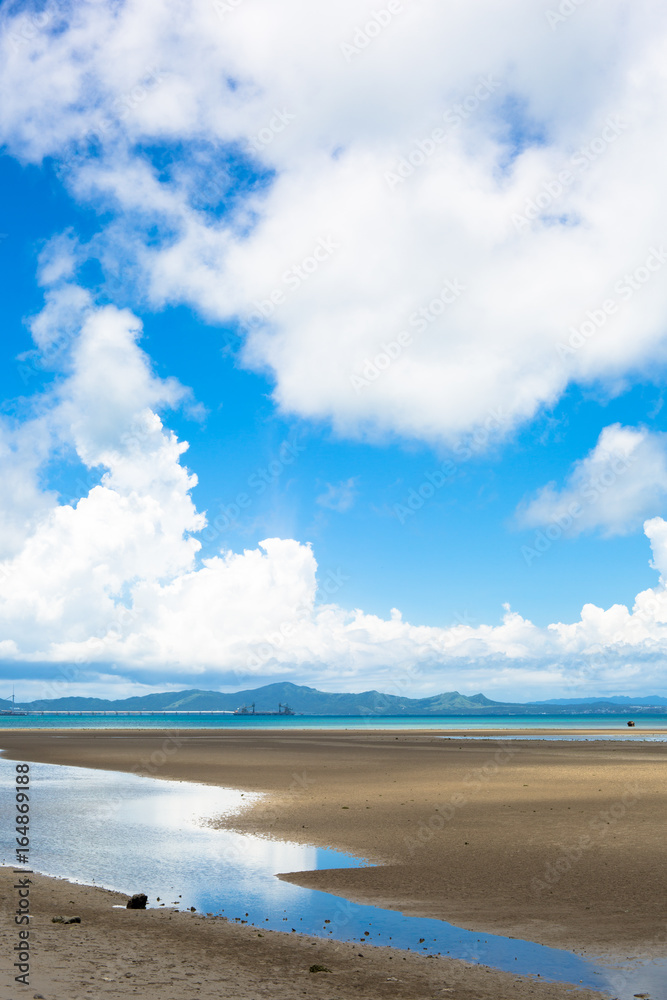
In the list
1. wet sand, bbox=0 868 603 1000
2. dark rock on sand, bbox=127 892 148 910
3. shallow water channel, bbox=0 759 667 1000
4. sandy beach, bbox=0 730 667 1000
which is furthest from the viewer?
dark rock on sand, bbox=127 892 148 910

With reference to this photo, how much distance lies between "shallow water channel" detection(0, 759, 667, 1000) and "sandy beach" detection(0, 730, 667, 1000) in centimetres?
79

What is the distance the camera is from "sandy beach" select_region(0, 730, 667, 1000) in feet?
39.7

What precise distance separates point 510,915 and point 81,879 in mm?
10405

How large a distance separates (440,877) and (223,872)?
5.60 m

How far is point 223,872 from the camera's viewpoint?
1972 cm

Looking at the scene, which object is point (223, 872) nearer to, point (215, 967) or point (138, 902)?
point (138, 902)

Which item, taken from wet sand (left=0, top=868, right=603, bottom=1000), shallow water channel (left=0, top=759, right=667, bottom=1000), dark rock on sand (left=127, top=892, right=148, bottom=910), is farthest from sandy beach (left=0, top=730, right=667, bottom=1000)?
shallow water channel (left=0, top=759, right=667, bottom=1000)

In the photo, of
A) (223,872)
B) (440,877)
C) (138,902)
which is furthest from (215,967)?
(440,877)

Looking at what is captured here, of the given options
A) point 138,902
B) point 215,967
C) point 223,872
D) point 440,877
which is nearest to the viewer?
point 215,967

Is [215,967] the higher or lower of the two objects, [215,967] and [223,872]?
the higher

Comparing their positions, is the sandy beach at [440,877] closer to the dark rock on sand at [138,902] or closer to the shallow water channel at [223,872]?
the dark rock on sand at [138,902]

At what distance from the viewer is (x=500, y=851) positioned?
22172mm

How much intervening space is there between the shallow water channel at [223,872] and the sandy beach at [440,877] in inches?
31.1

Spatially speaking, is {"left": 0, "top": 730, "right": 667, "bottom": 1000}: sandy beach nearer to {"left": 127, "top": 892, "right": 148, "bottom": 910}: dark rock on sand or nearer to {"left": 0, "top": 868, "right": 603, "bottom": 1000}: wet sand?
{"left": 0, "top": 868, "right": 603, "bottom": 1000}: wet sand
